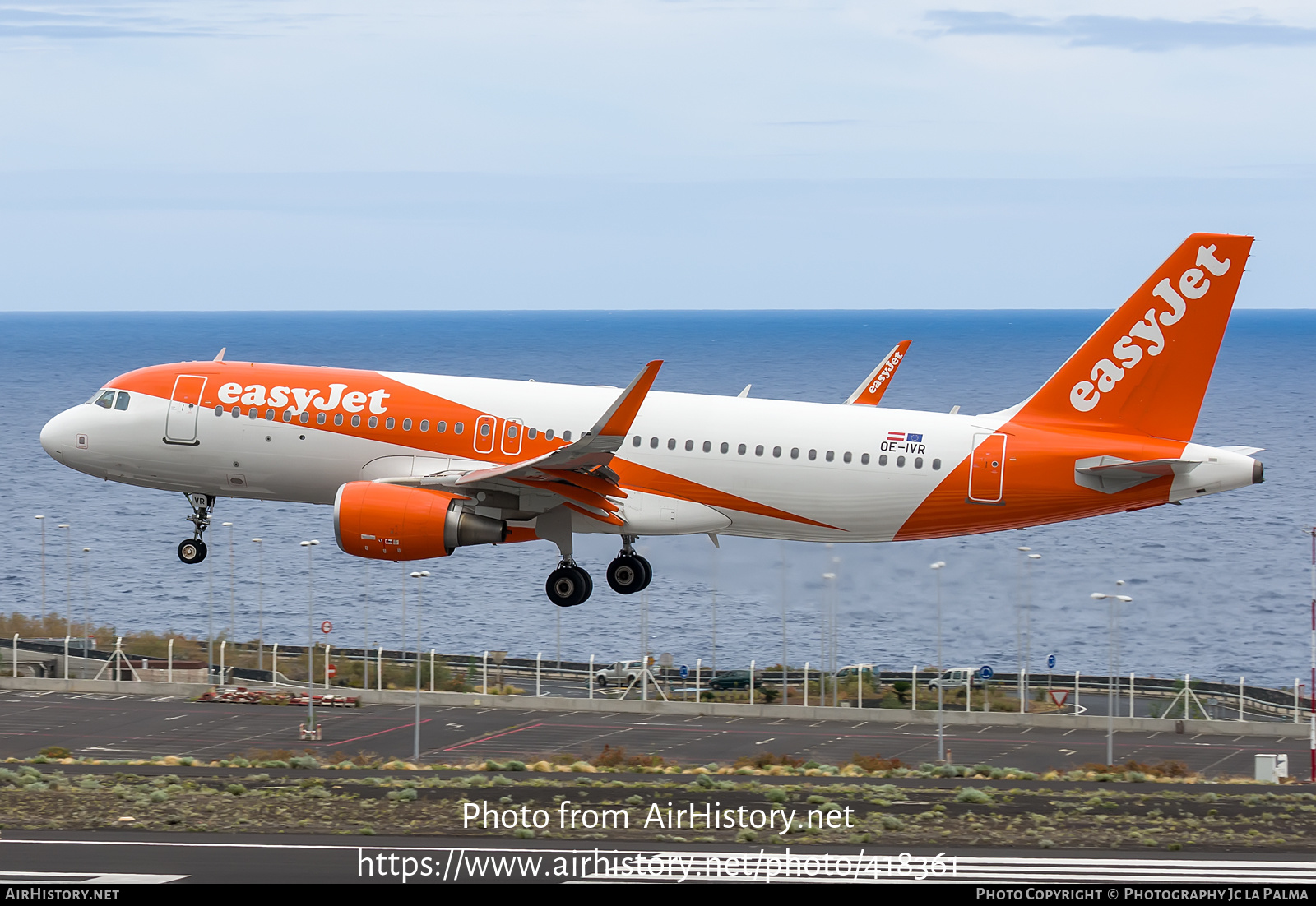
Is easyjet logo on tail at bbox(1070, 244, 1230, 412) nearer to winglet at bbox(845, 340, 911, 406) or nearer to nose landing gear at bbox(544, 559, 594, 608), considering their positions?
winglet at bbox(845, 340, 911, 406)

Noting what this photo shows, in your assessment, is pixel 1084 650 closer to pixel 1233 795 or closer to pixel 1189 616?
pixel 1189 616

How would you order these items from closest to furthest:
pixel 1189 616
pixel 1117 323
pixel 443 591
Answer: pixel 1117 323 < pixel 1189 616 < pixel 443 591

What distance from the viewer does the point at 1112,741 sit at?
83062 millimetres

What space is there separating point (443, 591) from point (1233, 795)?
104 metres

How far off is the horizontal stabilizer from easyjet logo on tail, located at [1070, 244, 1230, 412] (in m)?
1.93

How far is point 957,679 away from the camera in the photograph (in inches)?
3898

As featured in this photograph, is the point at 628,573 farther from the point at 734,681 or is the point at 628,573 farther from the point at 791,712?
the point at 734,681

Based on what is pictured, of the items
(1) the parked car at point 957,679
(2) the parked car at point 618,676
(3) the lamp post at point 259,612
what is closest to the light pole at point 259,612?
(3) the lamp post at point 259,612

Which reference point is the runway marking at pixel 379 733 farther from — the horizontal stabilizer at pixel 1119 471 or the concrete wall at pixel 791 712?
the horizontal stabilizer at pixel 1119 471

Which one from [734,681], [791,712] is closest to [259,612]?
[734,681]

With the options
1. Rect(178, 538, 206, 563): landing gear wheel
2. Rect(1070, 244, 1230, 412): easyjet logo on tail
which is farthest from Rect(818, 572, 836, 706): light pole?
Rect(178, 538, 206, 563): landing gear wheel
